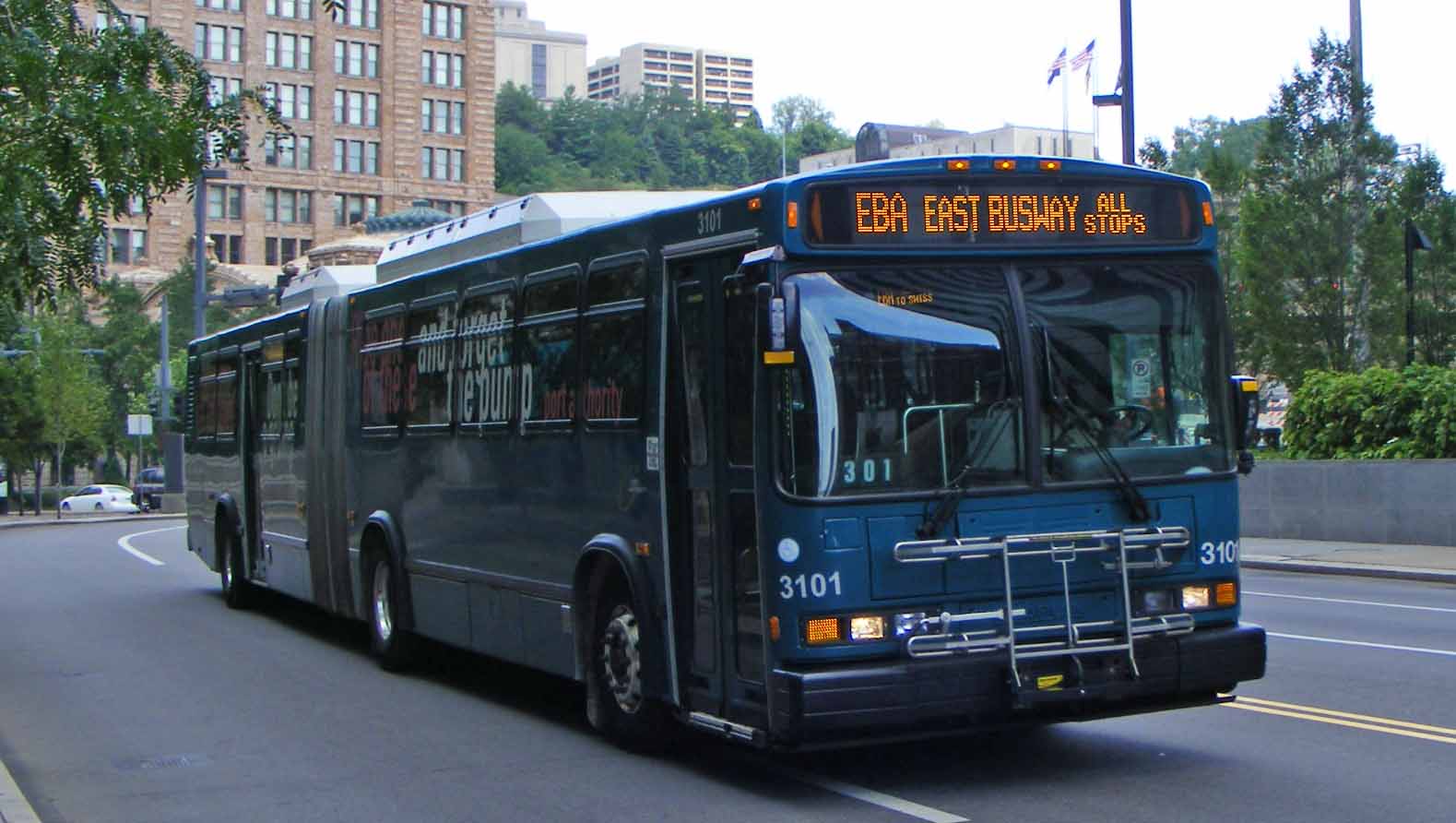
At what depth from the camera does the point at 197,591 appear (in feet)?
76.5

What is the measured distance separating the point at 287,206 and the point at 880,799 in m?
132

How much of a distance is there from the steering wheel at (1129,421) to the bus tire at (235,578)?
44.3 feet

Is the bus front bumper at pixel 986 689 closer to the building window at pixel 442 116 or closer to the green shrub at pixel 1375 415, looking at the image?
the green shrub at pixel 1375 415

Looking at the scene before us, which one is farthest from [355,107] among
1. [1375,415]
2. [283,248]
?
[1375,415]

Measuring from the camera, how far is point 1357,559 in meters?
24.4

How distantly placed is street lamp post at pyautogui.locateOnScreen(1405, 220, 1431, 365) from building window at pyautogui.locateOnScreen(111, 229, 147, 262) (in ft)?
376

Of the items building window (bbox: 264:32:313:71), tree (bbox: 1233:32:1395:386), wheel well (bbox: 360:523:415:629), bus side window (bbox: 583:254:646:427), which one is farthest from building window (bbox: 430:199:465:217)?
bus side window (bbox: 583:254:646:427)

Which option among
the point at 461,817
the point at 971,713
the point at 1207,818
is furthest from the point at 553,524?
the point at 1207,818

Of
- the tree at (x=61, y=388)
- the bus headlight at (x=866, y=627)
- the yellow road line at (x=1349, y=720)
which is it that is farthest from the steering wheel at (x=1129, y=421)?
the tree at (x=61, y=388)

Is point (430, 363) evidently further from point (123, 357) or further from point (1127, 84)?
point (123, 357)

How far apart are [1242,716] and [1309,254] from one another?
19.7 m

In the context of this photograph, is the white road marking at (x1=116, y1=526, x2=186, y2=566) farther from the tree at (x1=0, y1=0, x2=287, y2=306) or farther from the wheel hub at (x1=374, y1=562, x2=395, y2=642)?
the wheel hub at (x1=374, y1=562, x2=395, y2=642)

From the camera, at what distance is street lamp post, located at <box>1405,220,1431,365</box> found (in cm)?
2723

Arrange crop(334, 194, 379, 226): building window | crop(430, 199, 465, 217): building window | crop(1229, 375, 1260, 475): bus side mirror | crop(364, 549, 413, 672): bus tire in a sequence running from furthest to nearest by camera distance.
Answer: crop(430, 199, 465, 217): building window
crop(334, 194, 379, 226): building window
crop(364, 549, 413, 672): bus tire
crop(1229, 375, 1260, 475): bus side mirror
